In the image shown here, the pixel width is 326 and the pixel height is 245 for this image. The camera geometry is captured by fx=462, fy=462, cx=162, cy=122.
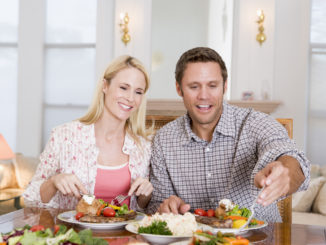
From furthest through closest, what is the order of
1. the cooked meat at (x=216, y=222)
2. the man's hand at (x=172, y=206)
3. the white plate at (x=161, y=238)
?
the man's hand at (x=172, y=206)
the cooked meat at (x=216, y=222)
the white plate at (x=161, y=238)

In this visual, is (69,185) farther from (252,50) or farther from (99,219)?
(252,50)

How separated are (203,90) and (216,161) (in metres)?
0.34

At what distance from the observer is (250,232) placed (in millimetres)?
1488

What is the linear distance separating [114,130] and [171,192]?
474mm

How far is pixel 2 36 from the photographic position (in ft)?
22.2

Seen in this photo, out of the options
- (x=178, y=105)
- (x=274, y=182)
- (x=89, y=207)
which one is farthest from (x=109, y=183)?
(x=178, y=105)

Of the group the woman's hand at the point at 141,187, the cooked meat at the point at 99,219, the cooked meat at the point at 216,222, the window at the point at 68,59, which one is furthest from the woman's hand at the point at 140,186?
the window at the point at 68,59

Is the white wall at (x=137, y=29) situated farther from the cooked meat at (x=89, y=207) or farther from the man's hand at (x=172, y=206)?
the cooked meat at (x=89, y=207)

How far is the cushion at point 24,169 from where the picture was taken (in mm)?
5586

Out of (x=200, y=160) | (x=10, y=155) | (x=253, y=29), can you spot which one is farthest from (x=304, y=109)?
(x=200, y=160)

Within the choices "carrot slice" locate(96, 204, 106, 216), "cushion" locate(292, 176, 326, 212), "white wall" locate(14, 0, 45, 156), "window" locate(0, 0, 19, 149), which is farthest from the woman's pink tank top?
"window" locate(0, 0, 19, 149)

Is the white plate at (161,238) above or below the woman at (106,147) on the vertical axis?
below

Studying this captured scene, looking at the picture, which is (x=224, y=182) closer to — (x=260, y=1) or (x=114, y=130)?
(x=114, y=130)

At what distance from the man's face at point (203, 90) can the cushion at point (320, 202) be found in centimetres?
263
